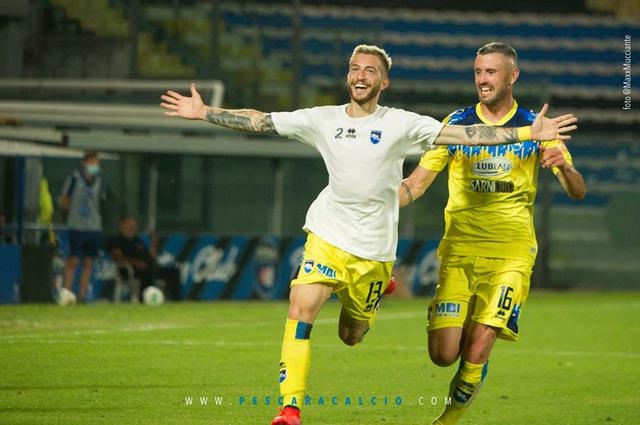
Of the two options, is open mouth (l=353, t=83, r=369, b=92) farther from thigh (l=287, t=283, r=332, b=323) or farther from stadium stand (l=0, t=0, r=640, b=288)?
stadium stand (l=0, t=0, r=640, b=288)

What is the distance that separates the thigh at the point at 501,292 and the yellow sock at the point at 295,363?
4.29 feet

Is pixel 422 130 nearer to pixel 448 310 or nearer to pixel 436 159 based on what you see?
pixel 436 159

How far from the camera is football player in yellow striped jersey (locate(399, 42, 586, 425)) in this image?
26.2ft

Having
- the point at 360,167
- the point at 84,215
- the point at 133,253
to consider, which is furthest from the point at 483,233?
the point at 133,253

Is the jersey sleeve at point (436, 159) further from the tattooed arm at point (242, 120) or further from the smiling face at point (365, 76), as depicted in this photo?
the tattooed arm at point (242, 120)

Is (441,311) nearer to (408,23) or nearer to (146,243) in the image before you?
(146,243)

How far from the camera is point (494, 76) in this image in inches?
317

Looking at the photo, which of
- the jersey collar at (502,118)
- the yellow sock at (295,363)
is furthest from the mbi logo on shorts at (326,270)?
the jersey collar at (502,118)

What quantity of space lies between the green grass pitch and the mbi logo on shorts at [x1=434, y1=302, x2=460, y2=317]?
2.68 feet

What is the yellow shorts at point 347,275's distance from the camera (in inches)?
292

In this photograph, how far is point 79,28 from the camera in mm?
24141

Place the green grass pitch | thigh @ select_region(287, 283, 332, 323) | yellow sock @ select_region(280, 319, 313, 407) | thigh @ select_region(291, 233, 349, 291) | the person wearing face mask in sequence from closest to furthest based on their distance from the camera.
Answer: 1. yellow sock @ select_region(280, 319, 313, 407)
2. thigh @ select_region(287, 283, 332, 323)
3. thigh @ select_region(291, 233, 349, 291)
4. the green grass pitch
5. the person wearing face mask

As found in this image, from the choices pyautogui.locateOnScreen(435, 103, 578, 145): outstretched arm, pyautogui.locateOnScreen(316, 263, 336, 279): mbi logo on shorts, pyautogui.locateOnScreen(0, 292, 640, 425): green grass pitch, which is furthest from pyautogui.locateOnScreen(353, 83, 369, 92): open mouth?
pyautogui.locateOnScreen(0, 292, 640, 425): green grass pitch

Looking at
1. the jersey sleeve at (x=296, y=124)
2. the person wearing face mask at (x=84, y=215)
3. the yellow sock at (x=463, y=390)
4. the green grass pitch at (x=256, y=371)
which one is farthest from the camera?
the person wearing face mask at (x=84, y=215)
